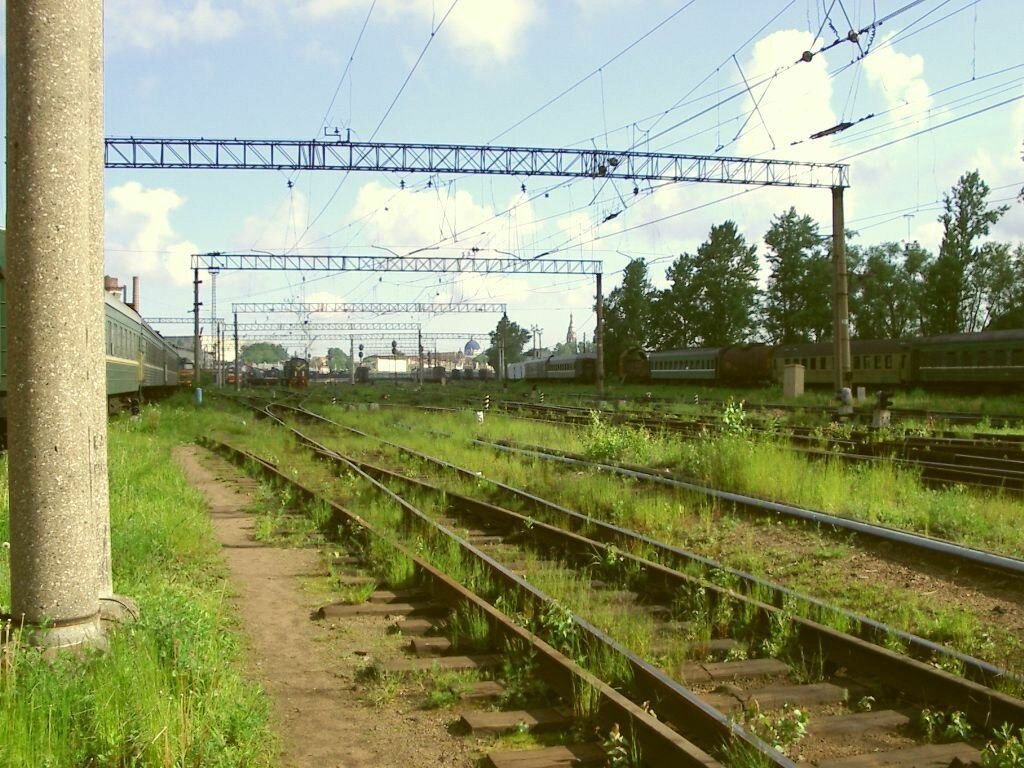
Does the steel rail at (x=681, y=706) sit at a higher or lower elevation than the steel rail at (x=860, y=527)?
lower

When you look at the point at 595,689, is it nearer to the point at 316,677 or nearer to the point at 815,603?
the point at 316,677

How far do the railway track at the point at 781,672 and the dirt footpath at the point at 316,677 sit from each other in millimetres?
1258

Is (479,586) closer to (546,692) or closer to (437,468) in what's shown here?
(546,692)

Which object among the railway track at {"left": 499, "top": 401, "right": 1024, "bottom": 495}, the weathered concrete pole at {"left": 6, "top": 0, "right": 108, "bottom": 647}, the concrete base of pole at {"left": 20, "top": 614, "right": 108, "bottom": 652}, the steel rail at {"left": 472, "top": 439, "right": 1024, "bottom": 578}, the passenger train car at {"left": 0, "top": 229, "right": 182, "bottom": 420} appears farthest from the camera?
the passenger train car at {"left": 0, "top": 229, "right": 182, "bottom": 420}

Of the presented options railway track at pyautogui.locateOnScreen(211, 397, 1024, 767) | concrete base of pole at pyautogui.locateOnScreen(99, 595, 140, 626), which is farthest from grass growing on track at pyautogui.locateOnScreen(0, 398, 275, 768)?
railway track at pyautogui.locateOnScreen(211, 397, 1024, 767)

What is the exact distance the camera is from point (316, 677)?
5.74 metres

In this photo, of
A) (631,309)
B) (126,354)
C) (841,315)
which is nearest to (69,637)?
(841,315)

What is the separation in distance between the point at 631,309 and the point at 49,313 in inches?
3478

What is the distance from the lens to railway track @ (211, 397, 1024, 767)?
450 centimetres

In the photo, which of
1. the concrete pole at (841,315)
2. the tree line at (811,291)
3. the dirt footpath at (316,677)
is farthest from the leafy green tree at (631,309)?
the dirt footpath at (316,677)

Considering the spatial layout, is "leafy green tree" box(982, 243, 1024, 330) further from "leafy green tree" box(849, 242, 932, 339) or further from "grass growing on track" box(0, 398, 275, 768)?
"grass growing on track" box(0, 398, 275, 768)

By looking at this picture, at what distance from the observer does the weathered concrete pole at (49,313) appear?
4273mm

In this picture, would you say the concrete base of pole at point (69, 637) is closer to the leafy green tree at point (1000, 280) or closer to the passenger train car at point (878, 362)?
the passenger train car at point (878, 362)

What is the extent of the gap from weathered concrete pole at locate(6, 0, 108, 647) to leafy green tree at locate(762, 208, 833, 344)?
75.6 m
